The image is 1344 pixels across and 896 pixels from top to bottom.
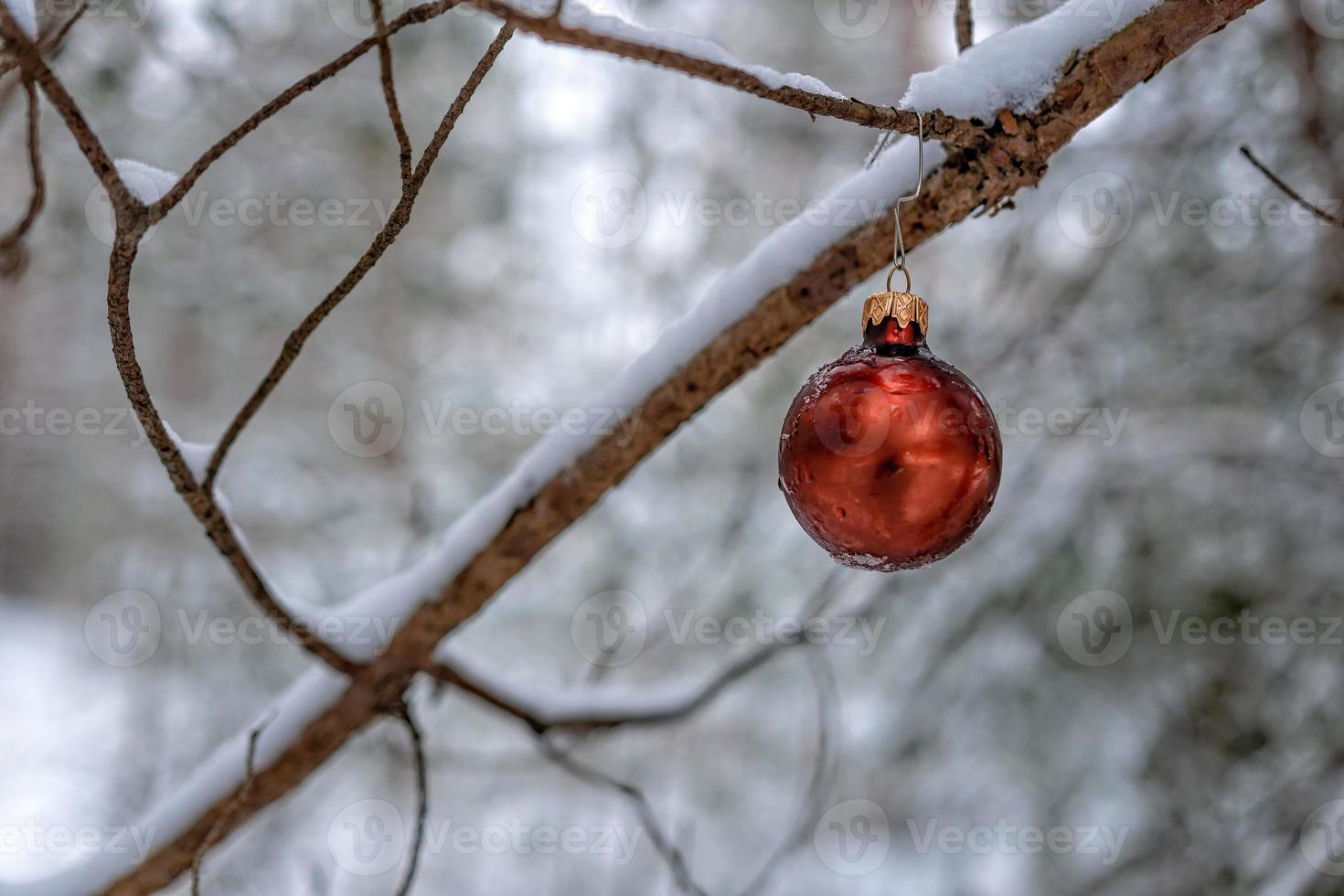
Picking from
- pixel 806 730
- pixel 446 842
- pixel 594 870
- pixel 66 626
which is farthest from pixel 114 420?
pixel 806 730

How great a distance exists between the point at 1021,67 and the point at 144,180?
724 mm

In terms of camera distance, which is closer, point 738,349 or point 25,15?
point 25,15

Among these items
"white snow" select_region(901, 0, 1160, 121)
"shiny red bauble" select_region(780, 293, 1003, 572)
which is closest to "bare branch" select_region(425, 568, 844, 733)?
"shiny red bauble" select_region(780, 293, 1003, 572)

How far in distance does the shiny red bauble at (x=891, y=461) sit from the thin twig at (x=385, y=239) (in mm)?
354

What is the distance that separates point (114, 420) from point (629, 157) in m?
2.57

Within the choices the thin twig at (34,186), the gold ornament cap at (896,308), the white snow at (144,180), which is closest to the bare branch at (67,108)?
the white snow at (144,180)

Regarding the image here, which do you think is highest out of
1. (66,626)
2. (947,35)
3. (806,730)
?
(947,35)

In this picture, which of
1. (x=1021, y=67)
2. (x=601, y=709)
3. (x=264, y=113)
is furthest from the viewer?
(x=601, y=709)

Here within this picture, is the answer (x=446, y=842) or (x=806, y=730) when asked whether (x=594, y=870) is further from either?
(x=806, y=730)

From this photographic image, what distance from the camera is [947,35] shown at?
9.95 ft

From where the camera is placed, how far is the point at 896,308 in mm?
849

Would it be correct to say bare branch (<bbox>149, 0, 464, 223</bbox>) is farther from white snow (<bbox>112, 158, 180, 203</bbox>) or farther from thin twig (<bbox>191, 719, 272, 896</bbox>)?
thin twig (<bbox>191, 719, 272, 896</bbox>)

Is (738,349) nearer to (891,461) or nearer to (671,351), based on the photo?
(671,351)

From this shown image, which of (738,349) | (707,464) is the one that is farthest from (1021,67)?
(707,464)
